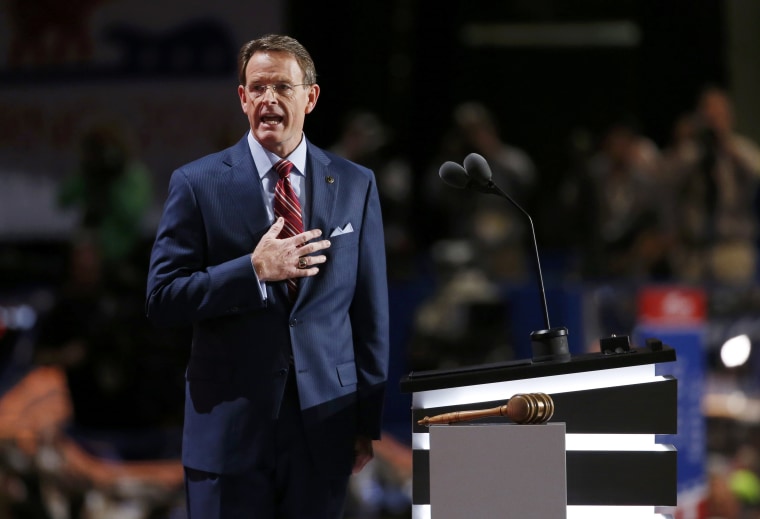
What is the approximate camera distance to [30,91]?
795 centimetres

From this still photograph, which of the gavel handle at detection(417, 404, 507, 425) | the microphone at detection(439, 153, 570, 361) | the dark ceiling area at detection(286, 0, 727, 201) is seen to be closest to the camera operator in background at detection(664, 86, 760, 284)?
the dark ceiling area at detection(286, 0, 727, 201)

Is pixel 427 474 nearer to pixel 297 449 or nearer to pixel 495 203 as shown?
pixel 297 449

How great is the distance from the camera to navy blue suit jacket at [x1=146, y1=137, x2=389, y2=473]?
2.52 meters

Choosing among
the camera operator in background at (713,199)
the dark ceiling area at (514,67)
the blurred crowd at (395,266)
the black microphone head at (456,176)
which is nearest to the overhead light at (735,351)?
the black microphone head at (456,176)

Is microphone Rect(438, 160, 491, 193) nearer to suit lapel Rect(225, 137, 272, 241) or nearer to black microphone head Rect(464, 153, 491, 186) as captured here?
black microphone head Rect(464, 153, 491, 186)

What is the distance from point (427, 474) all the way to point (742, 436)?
390 centimetres

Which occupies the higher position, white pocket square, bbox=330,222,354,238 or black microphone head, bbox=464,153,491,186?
black microphone head, bbox=464,153,491,186

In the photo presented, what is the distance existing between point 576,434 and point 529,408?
0.16m

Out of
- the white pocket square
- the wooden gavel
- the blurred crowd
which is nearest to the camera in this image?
the wooden gavel

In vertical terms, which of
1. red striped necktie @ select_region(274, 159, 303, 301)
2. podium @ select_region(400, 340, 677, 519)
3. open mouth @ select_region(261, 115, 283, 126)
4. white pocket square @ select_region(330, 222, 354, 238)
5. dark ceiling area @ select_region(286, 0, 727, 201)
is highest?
dark ceiling area @ select_region(286, 0, 727, 201)

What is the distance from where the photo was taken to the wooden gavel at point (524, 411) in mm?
2236

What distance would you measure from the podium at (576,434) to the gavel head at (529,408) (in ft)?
0.12

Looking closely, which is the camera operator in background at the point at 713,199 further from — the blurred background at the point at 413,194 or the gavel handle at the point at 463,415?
the gavel handle at the point at 463,415

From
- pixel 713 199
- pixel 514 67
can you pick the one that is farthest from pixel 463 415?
pixel 514 67
